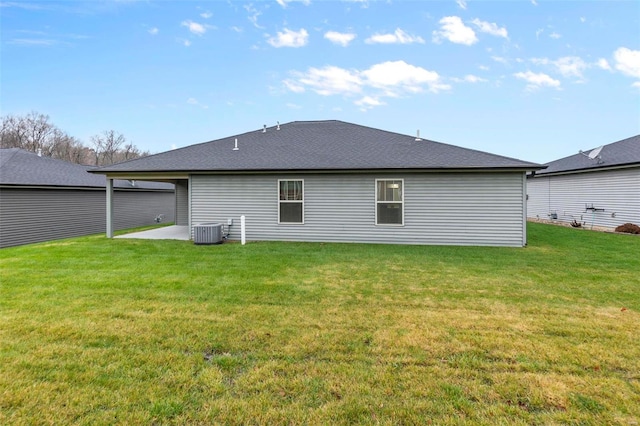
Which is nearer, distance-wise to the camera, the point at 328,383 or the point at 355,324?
the point at 328,383

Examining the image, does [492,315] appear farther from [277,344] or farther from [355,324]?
[277,344]

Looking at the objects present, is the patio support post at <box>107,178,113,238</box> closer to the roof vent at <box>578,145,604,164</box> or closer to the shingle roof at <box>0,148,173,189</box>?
the shingle roof at <box>0,148,173,189</box>

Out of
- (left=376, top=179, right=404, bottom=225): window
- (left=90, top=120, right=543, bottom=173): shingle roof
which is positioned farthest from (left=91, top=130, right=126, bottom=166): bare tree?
(left=376, top=179, right=404, bottom=225): window

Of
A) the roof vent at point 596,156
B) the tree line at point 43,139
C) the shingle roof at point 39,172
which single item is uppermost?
the tree line at point 43,139

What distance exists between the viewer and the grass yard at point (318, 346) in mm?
2119

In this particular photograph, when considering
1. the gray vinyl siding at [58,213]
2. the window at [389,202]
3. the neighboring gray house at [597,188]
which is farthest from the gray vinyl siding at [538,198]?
the gray vinyl siding at [58,213]

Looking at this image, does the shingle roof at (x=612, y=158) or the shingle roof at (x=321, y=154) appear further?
the shingle roof at (x=612, y=158)

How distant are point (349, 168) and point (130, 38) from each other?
11.4m

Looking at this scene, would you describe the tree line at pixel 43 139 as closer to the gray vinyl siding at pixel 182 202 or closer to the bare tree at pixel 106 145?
the bare tree at pixel 106 145

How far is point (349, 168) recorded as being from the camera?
30.4ft

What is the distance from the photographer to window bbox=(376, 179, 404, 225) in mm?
9539

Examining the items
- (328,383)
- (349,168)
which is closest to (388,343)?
(328,383)

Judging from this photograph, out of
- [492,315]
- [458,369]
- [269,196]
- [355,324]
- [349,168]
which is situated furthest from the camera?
[269,196]

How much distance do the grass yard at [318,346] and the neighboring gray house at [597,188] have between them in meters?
9.18
